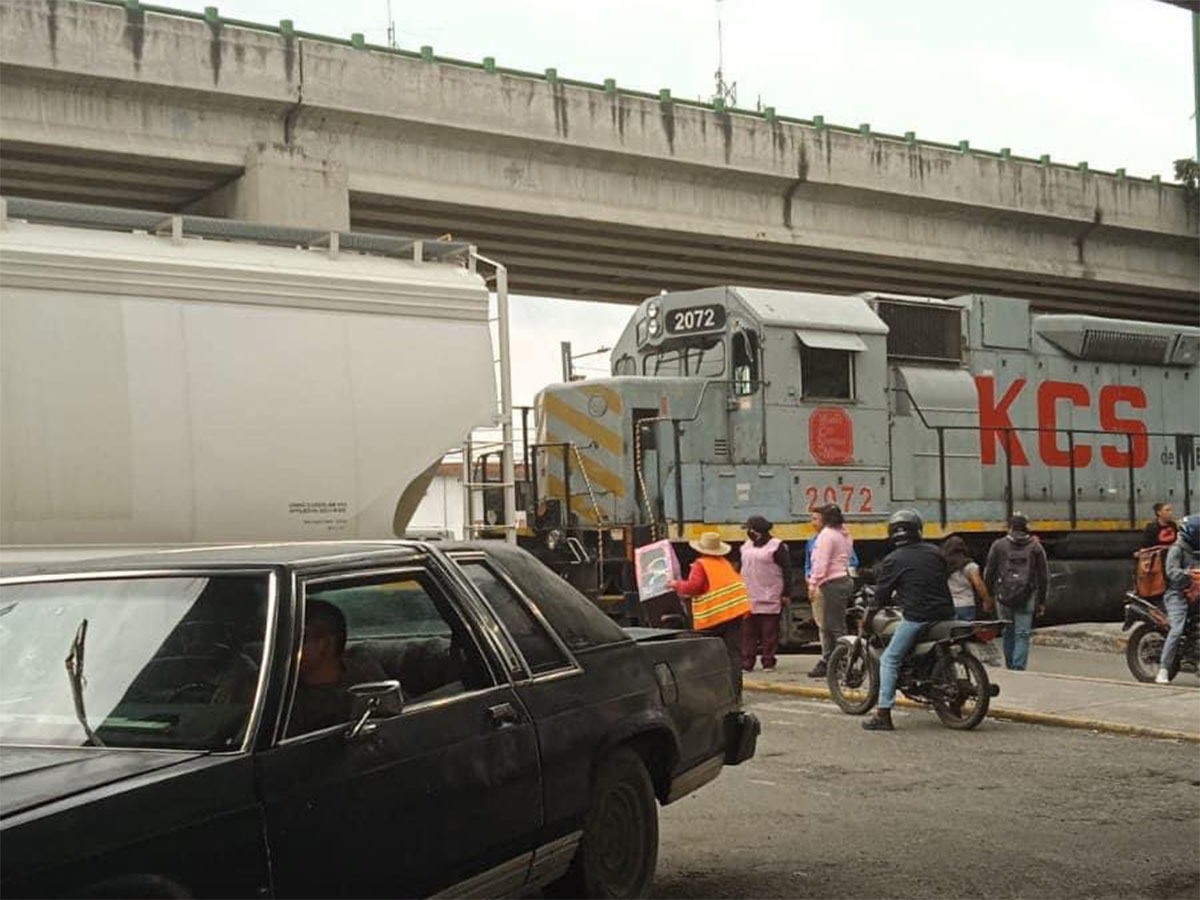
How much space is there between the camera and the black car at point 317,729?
11.1 feet

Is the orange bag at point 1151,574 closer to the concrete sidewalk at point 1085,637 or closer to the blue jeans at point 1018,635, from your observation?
the blue jeans at point 1018,635

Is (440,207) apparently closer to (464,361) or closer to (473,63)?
(473,63)

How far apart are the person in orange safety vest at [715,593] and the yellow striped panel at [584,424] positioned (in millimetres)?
4161

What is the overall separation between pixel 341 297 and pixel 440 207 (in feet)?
50.0

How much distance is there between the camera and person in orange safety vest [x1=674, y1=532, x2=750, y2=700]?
39.2 feet

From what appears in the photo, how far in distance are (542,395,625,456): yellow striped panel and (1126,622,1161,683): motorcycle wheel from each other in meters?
5.85

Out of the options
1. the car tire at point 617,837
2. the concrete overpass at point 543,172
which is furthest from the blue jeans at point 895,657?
the concrete overpass at point 543,172

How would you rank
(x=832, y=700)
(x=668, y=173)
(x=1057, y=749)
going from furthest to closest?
(x=668, y=173) → (x=832, y=700) → (x=1057, y=749)

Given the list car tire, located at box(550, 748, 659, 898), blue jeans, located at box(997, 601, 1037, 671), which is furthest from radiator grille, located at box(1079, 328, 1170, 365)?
car tire, located at box(550, 748, 659, 898)

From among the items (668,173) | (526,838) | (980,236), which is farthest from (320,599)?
(980,236)

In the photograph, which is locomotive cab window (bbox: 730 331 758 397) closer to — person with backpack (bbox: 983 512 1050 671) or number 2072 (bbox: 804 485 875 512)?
number 2072 (bbox: 804 485 875 512)

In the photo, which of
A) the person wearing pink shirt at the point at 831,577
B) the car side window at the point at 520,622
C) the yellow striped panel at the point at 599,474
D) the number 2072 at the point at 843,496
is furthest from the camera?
the number 2072 at the point at 843,496

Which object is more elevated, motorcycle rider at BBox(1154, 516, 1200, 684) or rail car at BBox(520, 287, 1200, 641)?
rail car at BBox(520, 287, 1200, 641)

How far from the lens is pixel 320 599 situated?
4262mm
